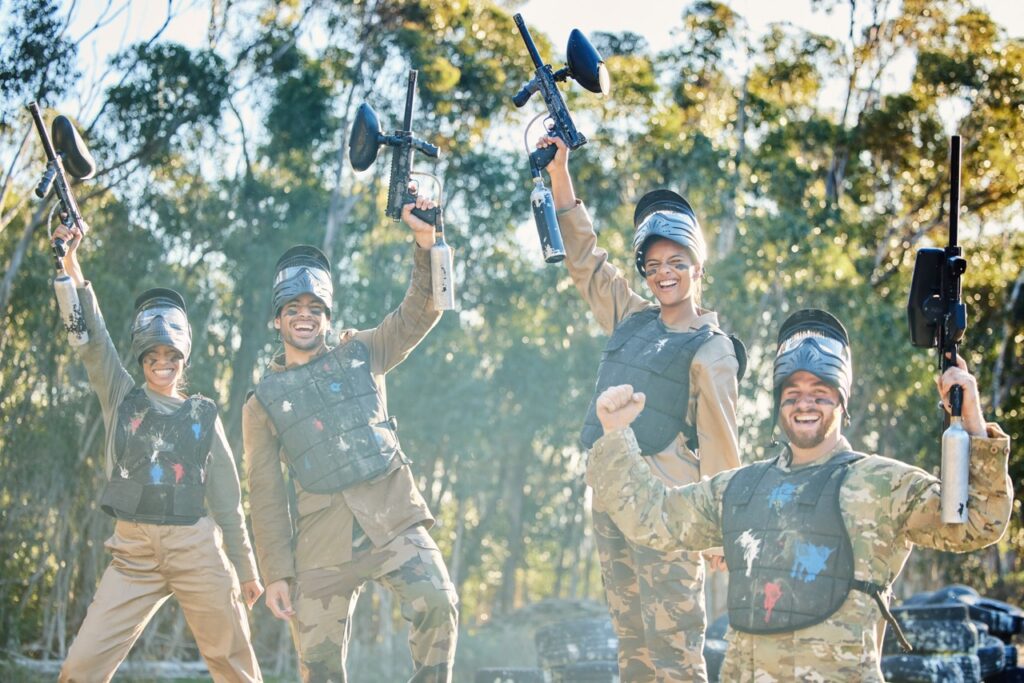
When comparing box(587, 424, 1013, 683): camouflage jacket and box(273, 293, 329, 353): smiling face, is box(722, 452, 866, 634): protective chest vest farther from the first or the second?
box(273, 293, 329, 353): smiling face

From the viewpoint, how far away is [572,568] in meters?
28.5

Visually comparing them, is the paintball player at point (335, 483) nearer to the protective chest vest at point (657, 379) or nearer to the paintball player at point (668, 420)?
the paintball player at point (668, 420)

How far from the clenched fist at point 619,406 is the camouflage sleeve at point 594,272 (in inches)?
71.1

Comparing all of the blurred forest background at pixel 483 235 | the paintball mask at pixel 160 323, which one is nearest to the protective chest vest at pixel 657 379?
the paintball mask at pixel 160 323

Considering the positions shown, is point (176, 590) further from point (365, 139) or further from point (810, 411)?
point (810, 411)

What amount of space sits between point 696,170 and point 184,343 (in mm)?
16071

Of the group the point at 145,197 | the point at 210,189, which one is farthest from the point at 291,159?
the point at 145,197

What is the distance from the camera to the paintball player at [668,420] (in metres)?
5.47

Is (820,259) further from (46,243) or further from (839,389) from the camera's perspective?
(839,389)

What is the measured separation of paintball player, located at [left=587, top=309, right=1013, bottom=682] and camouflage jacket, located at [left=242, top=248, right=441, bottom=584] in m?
1.92

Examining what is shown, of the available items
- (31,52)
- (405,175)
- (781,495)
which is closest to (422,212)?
(405,175)

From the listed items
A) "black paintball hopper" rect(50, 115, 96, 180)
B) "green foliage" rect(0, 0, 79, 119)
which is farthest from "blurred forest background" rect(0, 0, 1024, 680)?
"black paintball hopper" rect(50, 115, 96, 180)

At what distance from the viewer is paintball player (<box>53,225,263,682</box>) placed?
21.5 feet

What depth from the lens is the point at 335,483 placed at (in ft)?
20.7
